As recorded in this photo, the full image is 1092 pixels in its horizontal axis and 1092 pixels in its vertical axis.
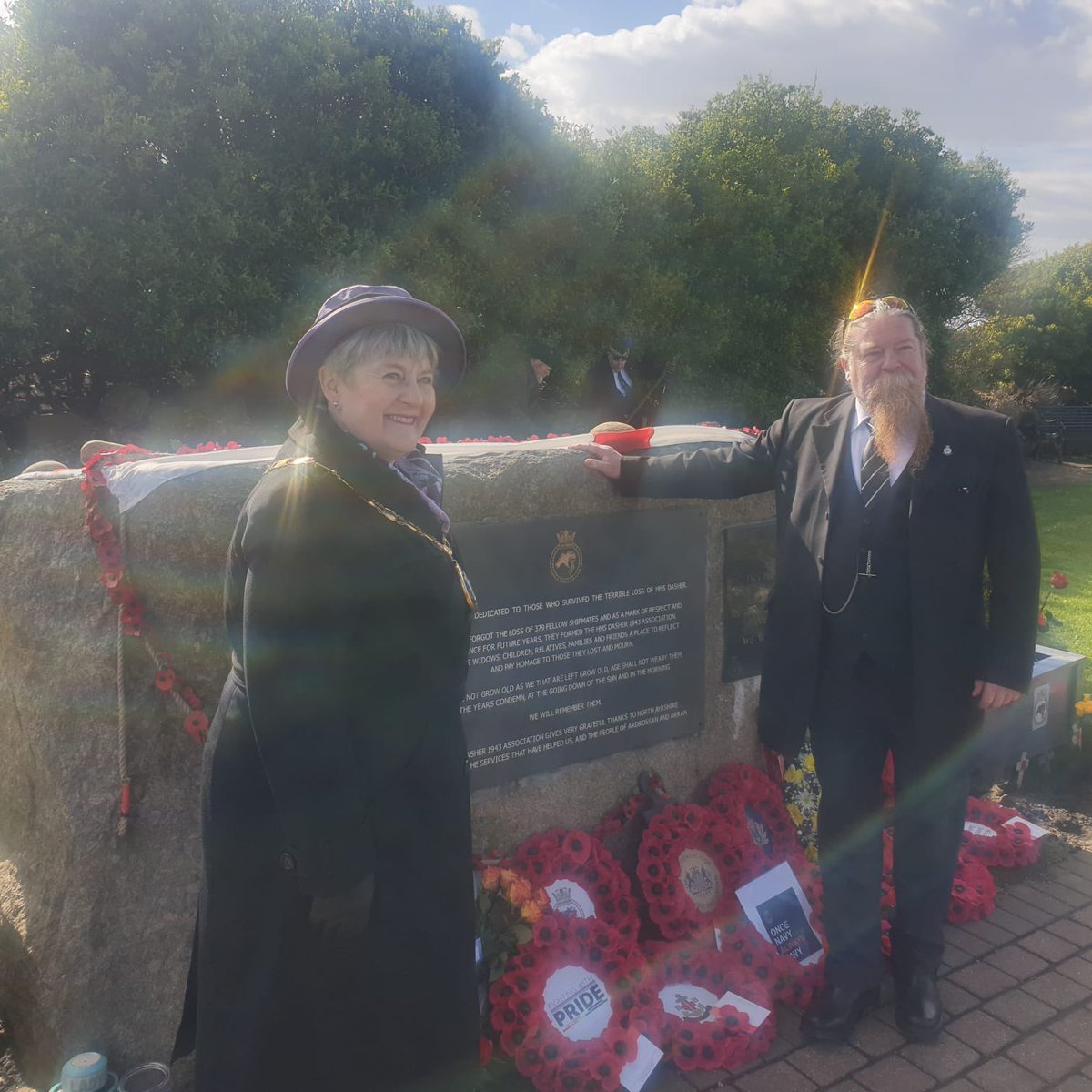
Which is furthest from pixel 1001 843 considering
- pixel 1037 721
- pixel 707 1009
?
pixel 707 1009

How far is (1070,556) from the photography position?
10281 millimetres

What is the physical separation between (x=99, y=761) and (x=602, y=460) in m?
1.78

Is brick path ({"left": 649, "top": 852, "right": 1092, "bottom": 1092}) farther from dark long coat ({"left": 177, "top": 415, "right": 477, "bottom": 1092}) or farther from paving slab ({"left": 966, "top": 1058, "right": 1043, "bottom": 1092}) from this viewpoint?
dark long coat ({"left": 177, "top": 415, "right": 477, "bottom": 1092})

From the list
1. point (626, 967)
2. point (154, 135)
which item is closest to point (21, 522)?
point (626, 967)

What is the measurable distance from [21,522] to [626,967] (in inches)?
89.3

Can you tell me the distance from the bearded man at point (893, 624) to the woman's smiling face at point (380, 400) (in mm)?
1452

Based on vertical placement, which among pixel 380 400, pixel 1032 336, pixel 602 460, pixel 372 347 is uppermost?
pixel 372 347

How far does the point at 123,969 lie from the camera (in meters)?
2.49

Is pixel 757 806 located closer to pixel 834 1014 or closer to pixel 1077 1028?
pixel 834 1014

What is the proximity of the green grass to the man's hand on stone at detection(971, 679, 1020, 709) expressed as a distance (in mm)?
3492

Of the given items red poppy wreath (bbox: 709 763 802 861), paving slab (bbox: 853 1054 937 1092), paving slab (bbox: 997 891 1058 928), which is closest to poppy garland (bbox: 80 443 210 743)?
red poppy wreath (bbox: 709 763 802 861)

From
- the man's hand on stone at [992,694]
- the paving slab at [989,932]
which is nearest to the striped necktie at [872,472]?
the man's hand on stone at [992,694]

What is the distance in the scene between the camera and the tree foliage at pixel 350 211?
33.7 feet

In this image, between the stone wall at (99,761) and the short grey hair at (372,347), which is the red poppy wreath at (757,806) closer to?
the stone wall at (99,761)
